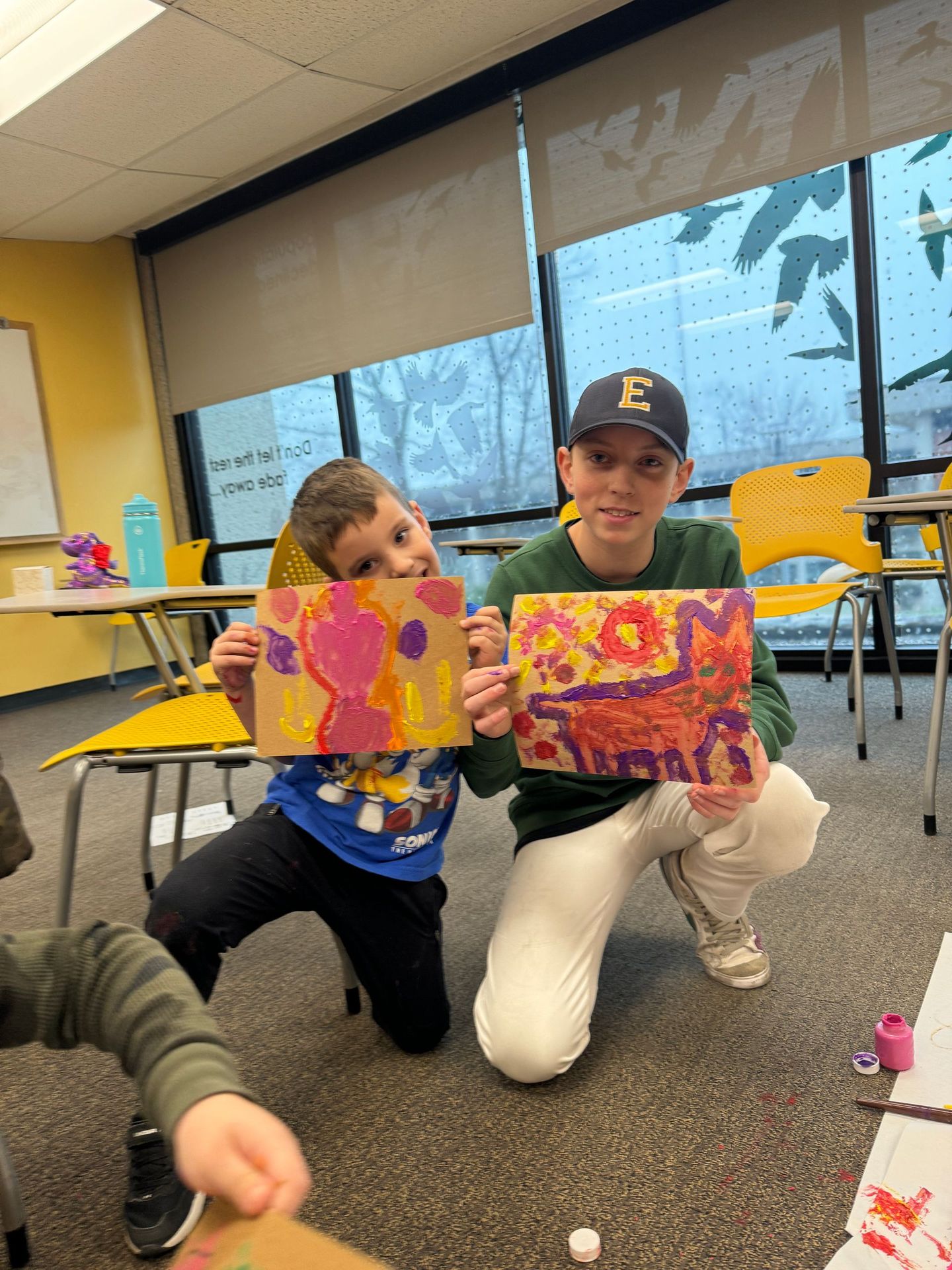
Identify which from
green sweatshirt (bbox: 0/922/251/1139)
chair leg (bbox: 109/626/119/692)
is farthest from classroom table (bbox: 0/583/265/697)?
chair leg (bbox: 109/626/119/692)

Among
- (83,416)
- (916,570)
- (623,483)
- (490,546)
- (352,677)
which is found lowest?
(916,570)

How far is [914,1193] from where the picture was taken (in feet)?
2.90

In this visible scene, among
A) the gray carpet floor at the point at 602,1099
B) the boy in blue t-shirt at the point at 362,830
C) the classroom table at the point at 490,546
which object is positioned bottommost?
the gray carpet floor at the point at 602,1099

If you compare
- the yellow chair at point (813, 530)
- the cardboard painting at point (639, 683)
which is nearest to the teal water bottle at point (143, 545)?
the cardboard painting at point (639, 683)

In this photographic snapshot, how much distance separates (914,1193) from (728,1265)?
0.68 feet

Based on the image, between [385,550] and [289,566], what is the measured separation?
1.25ft

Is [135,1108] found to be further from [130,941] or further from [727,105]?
[727,105]

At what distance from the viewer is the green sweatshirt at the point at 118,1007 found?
0.54 meters

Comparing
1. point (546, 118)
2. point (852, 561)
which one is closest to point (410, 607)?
point (852, 561)

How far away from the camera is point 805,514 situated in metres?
2.79

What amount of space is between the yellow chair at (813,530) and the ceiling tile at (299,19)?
2293mm

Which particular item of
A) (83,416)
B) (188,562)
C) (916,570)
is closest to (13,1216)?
(916,570)

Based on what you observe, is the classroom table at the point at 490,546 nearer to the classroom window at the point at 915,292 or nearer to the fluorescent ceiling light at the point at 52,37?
the classroom window at the point at 915,292

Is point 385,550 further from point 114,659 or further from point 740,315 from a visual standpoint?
point 114,659
